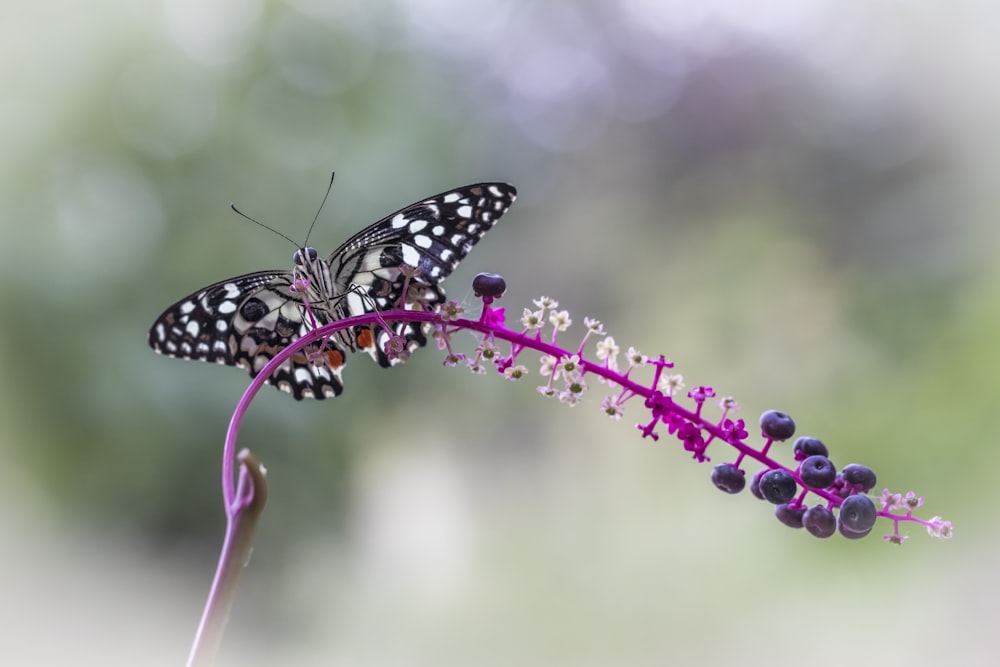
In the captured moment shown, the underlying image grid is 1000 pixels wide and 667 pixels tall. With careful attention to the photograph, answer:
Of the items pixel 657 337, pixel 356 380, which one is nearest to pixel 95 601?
pixel 356 380

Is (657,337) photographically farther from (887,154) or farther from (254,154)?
(254,154)

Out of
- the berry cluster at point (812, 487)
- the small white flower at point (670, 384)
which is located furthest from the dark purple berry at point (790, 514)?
the small white flower at point (670, 384)

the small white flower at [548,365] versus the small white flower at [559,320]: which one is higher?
the small white flower at [559,320]

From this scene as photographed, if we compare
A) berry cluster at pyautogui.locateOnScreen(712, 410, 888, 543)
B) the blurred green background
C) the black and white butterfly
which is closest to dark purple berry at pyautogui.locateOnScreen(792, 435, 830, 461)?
berry cluster at pyautogui.locateOnScreen(712, 410, 888, 543)

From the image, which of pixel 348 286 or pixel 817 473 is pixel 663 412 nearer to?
pixel 817 473

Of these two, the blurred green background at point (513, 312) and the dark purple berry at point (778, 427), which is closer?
the dark purple berry at point (778, 427)

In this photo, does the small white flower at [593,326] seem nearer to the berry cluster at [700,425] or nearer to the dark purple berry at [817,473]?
the berry cluster at [700,425]

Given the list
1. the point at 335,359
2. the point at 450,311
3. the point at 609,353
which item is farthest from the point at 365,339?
the point at 609,353

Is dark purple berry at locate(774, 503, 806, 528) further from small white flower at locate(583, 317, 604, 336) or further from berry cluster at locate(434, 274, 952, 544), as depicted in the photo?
small white flower at locate(583, 317, 604, 336)
